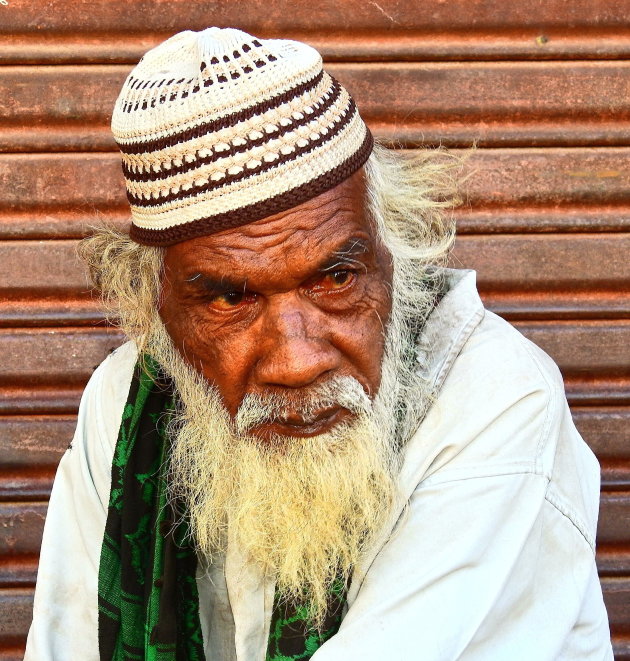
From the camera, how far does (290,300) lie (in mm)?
1881

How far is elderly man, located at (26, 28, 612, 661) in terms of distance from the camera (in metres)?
1.78

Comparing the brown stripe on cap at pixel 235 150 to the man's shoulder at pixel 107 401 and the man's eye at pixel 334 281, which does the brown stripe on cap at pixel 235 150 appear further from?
the man's shoulder at pixel 107 401

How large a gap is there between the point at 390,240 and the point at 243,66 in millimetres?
607

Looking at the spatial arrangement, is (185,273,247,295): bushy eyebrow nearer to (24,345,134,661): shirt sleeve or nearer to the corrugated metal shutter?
(24,345,134,661): shirt sleeve

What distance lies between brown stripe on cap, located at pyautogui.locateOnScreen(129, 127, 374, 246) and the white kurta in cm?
48

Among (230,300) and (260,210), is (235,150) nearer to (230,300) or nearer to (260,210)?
(260,210)

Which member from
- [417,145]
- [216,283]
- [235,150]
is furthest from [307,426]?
[417,145]

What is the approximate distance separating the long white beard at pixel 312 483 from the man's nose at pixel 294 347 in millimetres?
50

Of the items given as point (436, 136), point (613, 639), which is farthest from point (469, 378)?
point (613, 639)

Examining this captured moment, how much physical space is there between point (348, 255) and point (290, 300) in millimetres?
181

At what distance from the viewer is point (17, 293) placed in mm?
3039

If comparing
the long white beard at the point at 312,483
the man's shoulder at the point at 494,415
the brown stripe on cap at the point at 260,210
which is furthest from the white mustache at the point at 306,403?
the brown stripe on cap at the point at 260,210

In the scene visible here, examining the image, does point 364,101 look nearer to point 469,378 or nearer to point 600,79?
point 600,79

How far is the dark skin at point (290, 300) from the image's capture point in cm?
184
